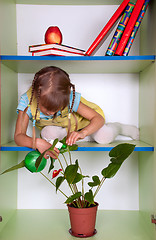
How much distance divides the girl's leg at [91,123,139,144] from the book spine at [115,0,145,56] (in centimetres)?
36

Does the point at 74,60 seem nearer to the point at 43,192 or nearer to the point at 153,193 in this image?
the point at 153,193

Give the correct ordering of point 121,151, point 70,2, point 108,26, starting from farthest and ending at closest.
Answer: point 70,2 < point 108,26 < point 121,151

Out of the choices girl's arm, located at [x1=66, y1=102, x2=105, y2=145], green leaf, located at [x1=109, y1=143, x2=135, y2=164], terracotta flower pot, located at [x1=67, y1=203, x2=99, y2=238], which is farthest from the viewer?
girl's arm, located at [x1=66, y1=102, x2=105, y2=145]

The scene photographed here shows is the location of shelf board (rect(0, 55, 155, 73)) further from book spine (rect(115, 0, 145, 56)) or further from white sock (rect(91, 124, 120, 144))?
white sock (rect(91, 124, 120, 144))

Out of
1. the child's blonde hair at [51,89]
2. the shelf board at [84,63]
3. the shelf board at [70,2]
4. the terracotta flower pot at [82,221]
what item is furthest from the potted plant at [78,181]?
the shelf board at [70,2]

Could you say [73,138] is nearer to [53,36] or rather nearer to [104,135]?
[104,135]

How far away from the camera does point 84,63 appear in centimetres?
125


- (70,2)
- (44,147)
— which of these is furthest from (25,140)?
(70,2)

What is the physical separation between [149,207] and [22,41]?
100 cm

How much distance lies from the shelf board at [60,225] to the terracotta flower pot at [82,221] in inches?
1.4

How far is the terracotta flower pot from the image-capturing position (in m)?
1.16

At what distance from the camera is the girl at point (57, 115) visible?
3.86 ft

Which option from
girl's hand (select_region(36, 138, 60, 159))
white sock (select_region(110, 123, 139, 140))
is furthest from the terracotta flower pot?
white sock (select_region(110, 123, 139, 140))

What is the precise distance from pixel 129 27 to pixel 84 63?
9.0 inches
